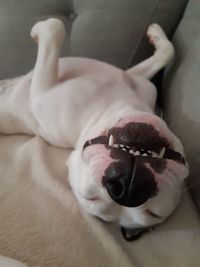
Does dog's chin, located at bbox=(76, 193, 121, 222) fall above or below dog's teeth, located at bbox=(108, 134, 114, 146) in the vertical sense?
below

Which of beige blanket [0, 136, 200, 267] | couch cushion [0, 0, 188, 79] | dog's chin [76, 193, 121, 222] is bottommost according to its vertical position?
beige blanket [0, 136, 200, 267]

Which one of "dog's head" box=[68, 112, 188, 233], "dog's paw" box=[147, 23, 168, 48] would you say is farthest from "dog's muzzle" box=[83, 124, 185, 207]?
"dog's paw" box=[147, 23, 168, 48]

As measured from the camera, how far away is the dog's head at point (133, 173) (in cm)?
81

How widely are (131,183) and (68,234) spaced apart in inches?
7.9

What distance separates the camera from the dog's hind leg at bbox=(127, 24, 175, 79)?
1284 millimetres

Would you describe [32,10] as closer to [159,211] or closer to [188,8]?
[188,8]

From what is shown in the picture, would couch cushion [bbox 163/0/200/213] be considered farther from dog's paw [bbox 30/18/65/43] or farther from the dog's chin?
dog's paw [bbox 30/18/65/43]

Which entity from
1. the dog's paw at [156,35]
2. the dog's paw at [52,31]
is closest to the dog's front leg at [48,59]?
the dog's paw at [52,31]

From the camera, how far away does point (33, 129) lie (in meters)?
1.23

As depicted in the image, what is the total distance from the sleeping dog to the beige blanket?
33mm

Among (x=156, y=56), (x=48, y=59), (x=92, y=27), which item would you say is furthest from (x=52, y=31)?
(x=156, y=56)

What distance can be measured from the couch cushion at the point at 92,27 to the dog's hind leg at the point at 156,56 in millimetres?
33

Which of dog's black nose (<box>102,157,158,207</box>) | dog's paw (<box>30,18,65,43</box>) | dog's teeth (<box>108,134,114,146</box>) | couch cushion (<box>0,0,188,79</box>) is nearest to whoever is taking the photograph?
dog's black nose (<box>102,157,158,207</box>)

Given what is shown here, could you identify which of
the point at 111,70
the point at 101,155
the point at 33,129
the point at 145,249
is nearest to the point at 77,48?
the point at 111,70
